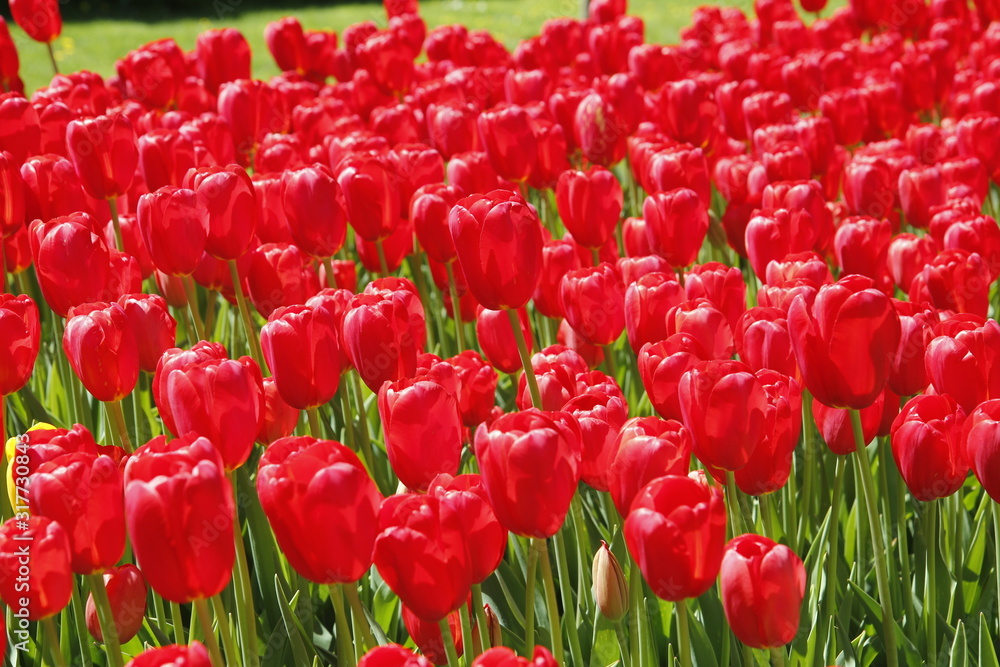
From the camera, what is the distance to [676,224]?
2.53 m

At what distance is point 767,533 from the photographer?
6.31ft

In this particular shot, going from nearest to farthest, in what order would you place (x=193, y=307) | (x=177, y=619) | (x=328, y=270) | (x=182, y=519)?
(x=182, y=519) < (x=177, y=619) < (x=193, y=307) < (x=328, y=270)

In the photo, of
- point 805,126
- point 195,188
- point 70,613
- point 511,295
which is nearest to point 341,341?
point 511,295

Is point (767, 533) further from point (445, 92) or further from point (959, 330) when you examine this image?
point (445, 92)

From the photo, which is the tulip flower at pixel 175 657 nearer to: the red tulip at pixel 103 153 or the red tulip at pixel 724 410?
the red tulip at pixel 724 410

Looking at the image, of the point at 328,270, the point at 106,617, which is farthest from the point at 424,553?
the point at 328,270

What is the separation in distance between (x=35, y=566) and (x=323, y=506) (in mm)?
342

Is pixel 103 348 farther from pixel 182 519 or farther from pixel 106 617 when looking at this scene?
pixel 182 519

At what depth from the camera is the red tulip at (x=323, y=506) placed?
1.21 meters

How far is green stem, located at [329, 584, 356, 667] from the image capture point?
4.57 ft

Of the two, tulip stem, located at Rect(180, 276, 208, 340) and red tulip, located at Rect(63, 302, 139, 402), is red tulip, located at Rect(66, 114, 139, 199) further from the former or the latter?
red tulip, located at Rect(63, 302, 139, 402)

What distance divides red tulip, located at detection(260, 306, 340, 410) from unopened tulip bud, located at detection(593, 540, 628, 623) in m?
0.49

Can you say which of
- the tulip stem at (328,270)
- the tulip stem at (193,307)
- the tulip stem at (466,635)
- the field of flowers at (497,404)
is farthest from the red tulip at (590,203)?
the tulip stem at (466,635)

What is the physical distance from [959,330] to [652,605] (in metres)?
0.69
